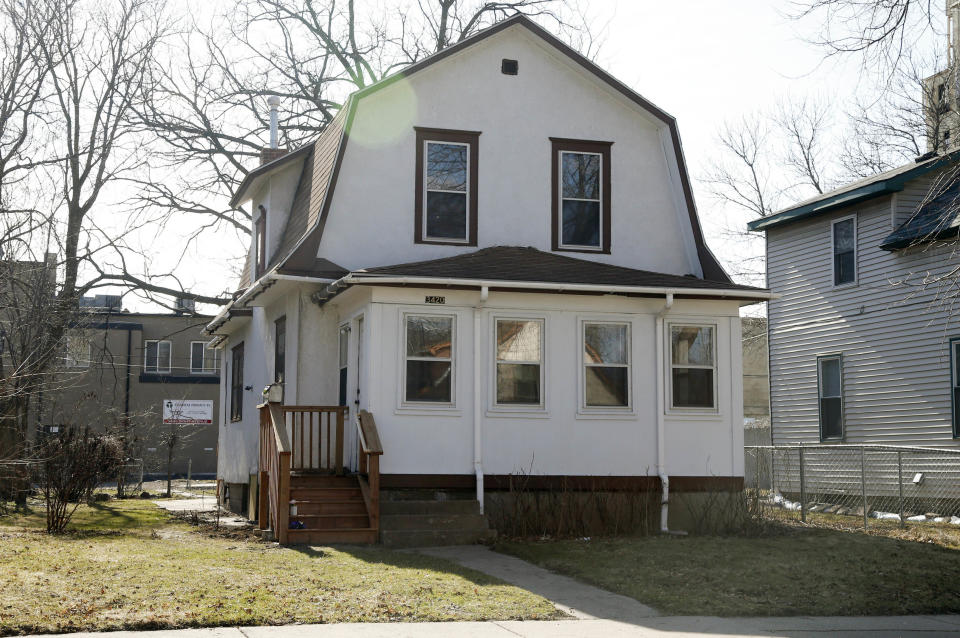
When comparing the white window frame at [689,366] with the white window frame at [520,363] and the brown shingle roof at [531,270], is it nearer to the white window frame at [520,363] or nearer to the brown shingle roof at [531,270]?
the brown shingle roof at [531,270]

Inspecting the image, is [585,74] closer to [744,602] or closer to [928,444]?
A: [928,444]

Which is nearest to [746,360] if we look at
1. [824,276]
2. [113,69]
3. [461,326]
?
[824,276]

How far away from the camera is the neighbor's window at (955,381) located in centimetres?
1922

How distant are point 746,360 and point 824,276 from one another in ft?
129

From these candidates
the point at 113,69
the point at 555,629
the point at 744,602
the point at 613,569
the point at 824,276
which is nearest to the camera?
the point at 555,629

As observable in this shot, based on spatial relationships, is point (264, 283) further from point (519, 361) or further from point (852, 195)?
point (852, 195)

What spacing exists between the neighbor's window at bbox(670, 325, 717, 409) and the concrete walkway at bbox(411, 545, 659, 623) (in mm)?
4554

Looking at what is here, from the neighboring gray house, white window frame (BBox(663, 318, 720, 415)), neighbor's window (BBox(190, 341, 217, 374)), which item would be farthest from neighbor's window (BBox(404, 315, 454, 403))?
neighbor's window (BBox(190, 341, 217, 374))

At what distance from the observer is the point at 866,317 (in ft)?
70.5

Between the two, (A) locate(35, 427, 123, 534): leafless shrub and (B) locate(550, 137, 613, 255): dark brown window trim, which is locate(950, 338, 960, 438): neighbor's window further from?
(A) locate(35, 427, 123, 534): leafless shrub

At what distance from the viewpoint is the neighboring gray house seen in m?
19.6

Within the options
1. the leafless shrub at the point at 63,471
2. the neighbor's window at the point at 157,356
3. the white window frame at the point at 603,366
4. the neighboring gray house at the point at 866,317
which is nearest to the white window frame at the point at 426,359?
the white window frame at the point at 603,366

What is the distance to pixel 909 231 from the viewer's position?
19984mm

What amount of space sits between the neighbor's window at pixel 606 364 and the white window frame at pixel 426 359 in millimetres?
2026
